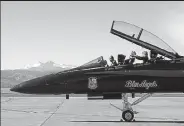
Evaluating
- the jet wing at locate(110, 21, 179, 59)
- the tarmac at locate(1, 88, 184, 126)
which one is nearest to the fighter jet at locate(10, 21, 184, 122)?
the jet wing at locate(110, 21, 179, 59)

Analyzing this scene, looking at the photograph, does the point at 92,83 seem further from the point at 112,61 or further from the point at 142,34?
the point at 142,34

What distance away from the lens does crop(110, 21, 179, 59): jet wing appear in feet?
43.1

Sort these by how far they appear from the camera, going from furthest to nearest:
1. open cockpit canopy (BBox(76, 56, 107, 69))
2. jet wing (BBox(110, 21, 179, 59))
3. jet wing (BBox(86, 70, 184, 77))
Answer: open cockpit canopy (BBox(76, 56, 107, 69)) → jet wing (BBox(110, 21, 179, 59)) → jet wing (BBox(86, 70, 184, 77))

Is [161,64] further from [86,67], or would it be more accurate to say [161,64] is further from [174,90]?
[86,67]

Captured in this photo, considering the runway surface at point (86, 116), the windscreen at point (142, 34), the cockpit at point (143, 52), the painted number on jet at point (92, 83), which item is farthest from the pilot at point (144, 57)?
the runway surface at point (86, 116)

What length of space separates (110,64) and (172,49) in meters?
2.71

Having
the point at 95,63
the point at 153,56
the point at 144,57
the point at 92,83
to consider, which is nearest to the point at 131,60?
the point at 144,57

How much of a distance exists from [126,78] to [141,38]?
194cm

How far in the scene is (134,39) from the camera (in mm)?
13523

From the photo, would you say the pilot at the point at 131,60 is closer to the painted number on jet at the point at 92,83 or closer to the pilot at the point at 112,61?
the pilot at the point at 112,61

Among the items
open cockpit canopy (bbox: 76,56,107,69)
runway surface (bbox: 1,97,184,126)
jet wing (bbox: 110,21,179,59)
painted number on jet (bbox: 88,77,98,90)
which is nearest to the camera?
runway surface (bbox: 1,97,184,126)

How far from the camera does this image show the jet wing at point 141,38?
A: 43.1ft

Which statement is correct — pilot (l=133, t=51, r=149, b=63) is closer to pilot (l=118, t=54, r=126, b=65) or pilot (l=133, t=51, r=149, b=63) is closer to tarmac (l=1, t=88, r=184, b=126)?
pilot (l=118, t=54, r=126, b=65)

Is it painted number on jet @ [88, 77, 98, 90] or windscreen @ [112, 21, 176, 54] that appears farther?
windscreen @ [112, 21, 176, 54]
